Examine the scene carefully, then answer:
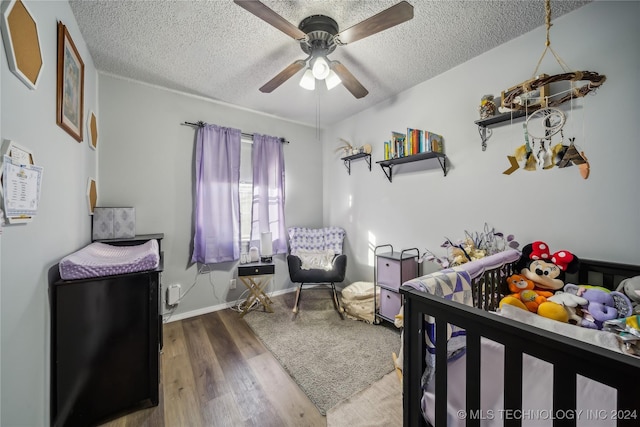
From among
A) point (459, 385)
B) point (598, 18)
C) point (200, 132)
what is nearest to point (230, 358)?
point (459, 385)

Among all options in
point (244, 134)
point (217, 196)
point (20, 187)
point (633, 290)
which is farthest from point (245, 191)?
point (633, 290)

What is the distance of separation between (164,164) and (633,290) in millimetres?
3661

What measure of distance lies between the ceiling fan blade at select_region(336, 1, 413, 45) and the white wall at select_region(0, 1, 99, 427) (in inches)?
58.4

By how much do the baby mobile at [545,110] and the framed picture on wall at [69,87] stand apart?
8.15 ft

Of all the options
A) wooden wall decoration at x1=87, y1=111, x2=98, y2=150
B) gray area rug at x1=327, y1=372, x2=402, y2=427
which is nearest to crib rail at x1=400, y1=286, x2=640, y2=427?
gray area rug at x1=327, y1=372, x2=402, y2=427

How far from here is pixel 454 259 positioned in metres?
1.93

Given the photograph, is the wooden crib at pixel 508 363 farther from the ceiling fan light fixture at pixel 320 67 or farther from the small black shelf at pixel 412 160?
the small black shelf at pixel 412 160

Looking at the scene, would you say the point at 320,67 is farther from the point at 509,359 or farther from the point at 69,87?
the point at 509,359

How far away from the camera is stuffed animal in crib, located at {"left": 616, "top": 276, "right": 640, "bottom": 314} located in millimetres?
1194

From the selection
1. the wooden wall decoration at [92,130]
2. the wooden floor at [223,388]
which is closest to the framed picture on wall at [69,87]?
the wooden wall decoration at [92,130]

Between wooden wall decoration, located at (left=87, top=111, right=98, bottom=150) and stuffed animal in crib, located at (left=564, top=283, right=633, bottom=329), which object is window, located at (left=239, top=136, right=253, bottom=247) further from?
stuffed animal in crib, located at (left=564, top=283, right=633, bottom=329)

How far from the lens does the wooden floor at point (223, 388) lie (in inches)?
52.4

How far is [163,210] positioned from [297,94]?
1937 mm

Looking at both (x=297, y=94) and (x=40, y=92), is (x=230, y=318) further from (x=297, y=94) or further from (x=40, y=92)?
(x=297, y=94)
